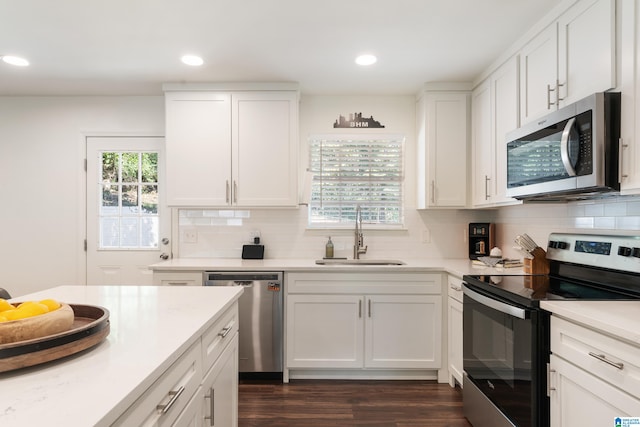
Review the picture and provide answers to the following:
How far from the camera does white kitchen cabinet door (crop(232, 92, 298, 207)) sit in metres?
3.17

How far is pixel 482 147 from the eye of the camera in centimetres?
295

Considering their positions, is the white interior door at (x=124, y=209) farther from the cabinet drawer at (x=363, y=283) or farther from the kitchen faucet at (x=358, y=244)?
the kitchen faucet at (x=358, y=244)

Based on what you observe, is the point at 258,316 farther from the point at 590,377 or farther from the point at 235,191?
the point at 590,377

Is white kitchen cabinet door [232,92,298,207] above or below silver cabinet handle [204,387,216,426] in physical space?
above

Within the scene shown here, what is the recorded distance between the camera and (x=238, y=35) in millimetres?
2377

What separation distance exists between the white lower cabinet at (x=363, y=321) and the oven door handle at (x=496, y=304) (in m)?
0.66

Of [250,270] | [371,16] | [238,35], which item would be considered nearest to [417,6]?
[371,16]

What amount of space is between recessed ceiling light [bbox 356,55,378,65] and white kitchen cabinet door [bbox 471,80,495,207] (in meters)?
0.90

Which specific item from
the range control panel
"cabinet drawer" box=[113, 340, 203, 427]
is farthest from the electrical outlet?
the range control panel

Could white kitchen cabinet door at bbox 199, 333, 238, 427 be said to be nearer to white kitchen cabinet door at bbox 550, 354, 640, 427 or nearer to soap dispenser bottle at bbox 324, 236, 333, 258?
white kitchen cabinet door at bbox 550, 354, 640, 427

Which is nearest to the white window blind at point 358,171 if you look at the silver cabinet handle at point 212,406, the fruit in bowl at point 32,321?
the silver cabinet handle at point 212,406

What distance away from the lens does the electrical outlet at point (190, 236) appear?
348 centimetres

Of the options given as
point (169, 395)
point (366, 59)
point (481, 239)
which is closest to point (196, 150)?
point (366, 59)

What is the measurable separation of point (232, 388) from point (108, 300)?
2.23 feet
